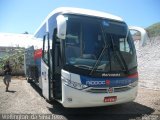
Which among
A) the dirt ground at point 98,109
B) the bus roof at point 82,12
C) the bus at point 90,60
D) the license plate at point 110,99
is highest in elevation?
the bus roof at point 82,12

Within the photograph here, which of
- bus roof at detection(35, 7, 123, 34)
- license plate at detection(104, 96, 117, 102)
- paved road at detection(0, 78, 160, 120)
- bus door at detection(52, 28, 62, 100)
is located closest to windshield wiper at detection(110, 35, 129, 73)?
license plate at detection(104, 96, 117, 102)

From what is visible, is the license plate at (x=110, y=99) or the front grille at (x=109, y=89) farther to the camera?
the license plate at (x=110, y=99)

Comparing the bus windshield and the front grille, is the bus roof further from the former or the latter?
the front grille

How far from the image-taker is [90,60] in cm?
746

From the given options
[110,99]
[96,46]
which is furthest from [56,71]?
[110,99]

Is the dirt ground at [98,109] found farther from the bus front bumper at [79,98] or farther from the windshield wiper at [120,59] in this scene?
the windshield wiper at [120,59]

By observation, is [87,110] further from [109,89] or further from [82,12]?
[82,12]

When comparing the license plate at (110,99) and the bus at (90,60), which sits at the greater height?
the bus at (90,60)

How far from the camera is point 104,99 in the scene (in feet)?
24.6

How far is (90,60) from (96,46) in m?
0.59

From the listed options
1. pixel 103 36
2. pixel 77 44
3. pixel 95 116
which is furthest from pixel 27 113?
pixel 103 36

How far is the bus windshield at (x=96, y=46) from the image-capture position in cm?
744

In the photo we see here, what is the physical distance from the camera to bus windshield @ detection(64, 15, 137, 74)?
7438 mm

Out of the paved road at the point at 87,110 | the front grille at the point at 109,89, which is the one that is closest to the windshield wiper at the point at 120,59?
the front grille at the point at 109,89
